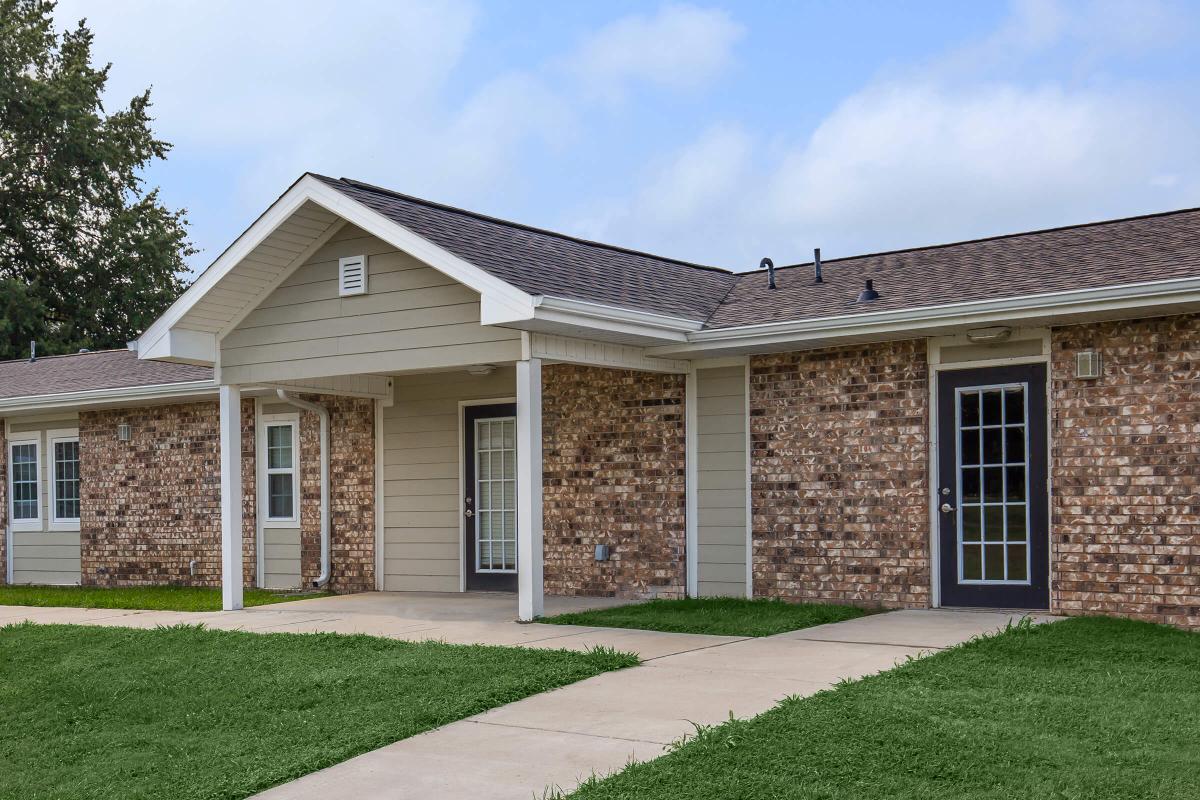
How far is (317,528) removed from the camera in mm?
14523

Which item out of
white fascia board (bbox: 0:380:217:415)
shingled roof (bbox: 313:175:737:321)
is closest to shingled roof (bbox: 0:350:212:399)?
white fascia board (bbox: 0:380:217:415)

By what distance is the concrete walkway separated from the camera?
5.89 metres

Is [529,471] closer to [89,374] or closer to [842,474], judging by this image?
[842,474]

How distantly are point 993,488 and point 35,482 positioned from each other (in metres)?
13.6

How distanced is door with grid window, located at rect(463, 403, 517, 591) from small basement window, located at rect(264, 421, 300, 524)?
2.47 meters

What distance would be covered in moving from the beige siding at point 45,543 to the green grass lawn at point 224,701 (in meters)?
7.61

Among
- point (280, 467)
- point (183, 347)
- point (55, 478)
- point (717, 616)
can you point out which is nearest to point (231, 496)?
point (183, 347)

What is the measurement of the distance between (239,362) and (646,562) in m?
4.54

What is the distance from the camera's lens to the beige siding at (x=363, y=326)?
10.8 meters

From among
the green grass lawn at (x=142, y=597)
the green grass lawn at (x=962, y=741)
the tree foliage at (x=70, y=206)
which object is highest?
the tree foliage at (x=70, y=206)

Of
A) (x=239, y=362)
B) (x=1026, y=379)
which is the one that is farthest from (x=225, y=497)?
(x=1026, y=379)

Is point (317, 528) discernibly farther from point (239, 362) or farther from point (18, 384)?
point (18, 384)

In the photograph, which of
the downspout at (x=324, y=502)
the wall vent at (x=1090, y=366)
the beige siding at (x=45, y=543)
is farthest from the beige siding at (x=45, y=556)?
the wall vent at (x=1090, y=366)

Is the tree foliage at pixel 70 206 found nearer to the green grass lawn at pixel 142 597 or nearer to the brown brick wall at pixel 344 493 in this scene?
the green grass lawn at pixel 142 597
